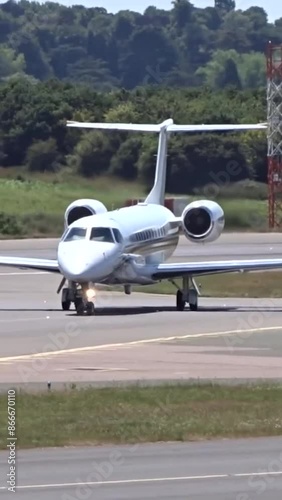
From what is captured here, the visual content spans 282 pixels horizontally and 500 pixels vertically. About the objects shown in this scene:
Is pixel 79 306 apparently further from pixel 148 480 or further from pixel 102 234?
pixel 148 480

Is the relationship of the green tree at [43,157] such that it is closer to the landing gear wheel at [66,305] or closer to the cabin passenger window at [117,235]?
the landing gear wheel at [66,305]

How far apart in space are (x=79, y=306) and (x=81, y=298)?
0.91 feet

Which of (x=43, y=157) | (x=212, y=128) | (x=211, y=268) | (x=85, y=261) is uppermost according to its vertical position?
(x=212, y=128)

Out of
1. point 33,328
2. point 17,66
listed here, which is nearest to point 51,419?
point 33,328

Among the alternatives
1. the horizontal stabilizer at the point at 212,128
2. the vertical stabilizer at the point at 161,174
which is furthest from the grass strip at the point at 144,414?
the vertical stabilizer at the point at 161,174

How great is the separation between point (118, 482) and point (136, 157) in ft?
194

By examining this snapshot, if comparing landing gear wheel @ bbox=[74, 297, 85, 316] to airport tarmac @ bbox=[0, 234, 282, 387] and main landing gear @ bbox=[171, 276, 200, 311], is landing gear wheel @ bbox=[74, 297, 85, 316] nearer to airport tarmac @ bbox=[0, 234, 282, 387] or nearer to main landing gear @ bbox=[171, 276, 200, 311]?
airport tarmac @ bbox=[0, 234, 282, 387]

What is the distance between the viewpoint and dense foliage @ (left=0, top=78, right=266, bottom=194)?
7406 centimetres

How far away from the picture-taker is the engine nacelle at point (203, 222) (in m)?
42.6

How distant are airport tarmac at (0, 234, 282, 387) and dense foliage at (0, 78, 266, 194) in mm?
24743

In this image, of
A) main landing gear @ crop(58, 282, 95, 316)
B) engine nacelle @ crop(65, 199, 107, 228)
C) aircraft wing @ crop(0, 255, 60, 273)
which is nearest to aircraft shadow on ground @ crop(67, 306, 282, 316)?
main landing gear @ crop(58, 282, 95, 316)

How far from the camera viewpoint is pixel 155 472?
15.8 meters

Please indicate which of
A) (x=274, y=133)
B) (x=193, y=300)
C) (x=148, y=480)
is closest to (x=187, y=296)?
(x=193, y=300)

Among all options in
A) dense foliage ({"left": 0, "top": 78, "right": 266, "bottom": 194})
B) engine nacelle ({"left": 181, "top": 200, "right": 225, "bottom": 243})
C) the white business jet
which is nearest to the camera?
the white business jet
